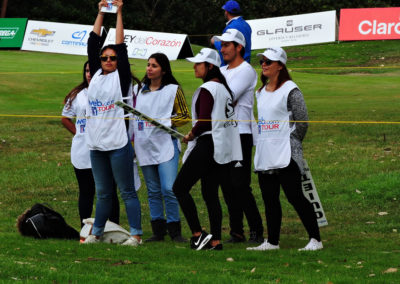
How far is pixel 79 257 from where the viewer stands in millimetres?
7242

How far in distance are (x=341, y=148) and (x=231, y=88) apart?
7.60 meters

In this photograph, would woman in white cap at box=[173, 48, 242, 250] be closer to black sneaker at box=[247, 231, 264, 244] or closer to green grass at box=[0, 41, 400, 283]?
green grass at box=[0, 41, 400, 283]

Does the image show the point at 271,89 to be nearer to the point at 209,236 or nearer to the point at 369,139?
the point at 209,236

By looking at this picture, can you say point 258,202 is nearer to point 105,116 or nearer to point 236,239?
point 236,239

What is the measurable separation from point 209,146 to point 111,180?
1.05 metres

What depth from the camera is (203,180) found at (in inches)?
313

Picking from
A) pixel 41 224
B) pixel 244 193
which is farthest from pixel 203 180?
pixel 41 224

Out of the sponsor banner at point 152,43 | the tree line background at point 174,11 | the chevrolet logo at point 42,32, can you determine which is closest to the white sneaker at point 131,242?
the sponsor banner at point 152,43

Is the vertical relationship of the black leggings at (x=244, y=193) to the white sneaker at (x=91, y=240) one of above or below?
above

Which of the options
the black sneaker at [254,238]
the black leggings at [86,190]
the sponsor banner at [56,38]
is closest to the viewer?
the black sneaker at [254,238]

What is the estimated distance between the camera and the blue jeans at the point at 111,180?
798cm

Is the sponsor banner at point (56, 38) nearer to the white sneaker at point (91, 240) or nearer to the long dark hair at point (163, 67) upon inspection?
the long dark hair at point (163, 67)

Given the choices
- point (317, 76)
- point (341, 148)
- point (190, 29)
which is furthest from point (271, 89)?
point (190, 29)

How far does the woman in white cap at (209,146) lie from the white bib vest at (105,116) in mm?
632
